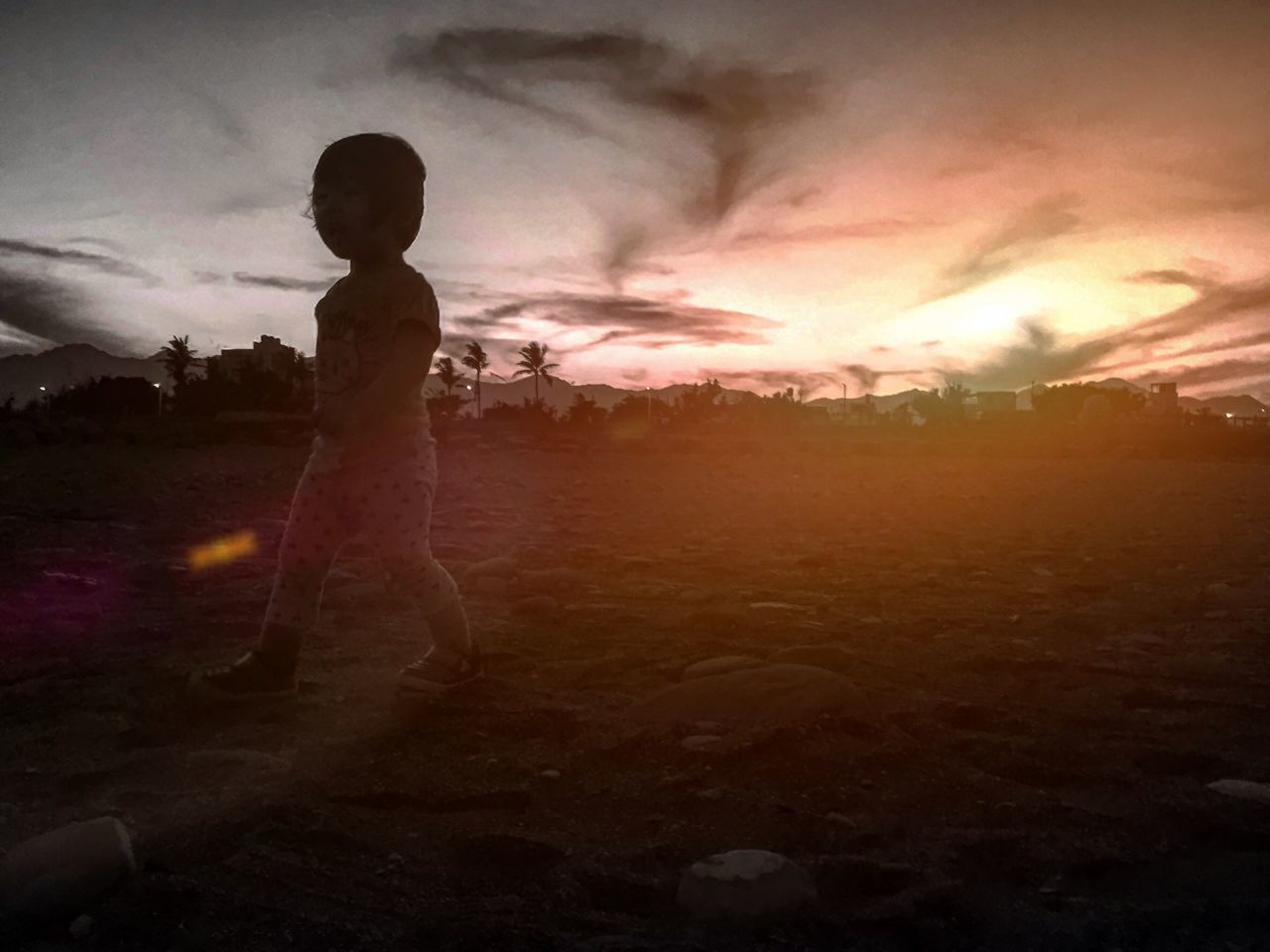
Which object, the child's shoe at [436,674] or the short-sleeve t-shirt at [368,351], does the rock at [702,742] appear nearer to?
the child's shoe at [436,674]

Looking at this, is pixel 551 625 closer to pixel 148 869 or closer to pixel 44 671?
pixel 44 671

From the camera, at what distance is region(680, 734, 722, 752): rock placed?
2.55 m

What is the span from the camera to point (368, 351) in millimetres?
2982

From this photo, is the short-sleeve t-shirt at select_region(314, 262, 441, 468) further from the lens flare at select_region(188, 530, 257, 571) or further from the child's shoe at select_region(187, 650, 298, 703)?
the lens flare at select_region(188, 530, 257, 571)

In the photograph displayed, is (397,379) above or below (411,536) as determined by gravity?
above

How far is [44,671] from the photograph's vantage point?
329cm

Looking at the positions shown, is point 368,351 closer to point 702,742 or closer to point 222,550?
point 702,742

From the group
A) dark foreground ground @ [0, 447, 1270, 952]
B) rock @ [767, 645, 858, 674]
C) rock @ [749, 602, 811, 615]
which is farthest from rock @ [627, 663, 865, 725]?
rock @ [749, 602, 811, 615]

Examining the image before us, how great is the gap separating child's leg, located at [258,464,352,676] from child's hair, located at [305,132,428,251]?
36.9 inches

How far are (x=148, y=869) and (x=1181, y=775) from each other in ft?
8.19

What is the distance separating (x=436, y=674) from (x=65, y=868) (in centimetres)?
142

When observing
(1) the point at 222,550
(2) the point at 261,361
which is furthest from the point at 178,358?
(1) the point at 222,550

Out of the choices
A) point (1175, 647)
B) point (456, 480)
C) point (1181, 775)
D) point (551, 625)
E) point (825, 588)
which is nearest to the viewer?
point (1181, 775)

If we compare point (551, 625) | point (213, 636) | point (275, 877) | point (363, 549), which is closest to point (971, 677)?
point (551, 625)
